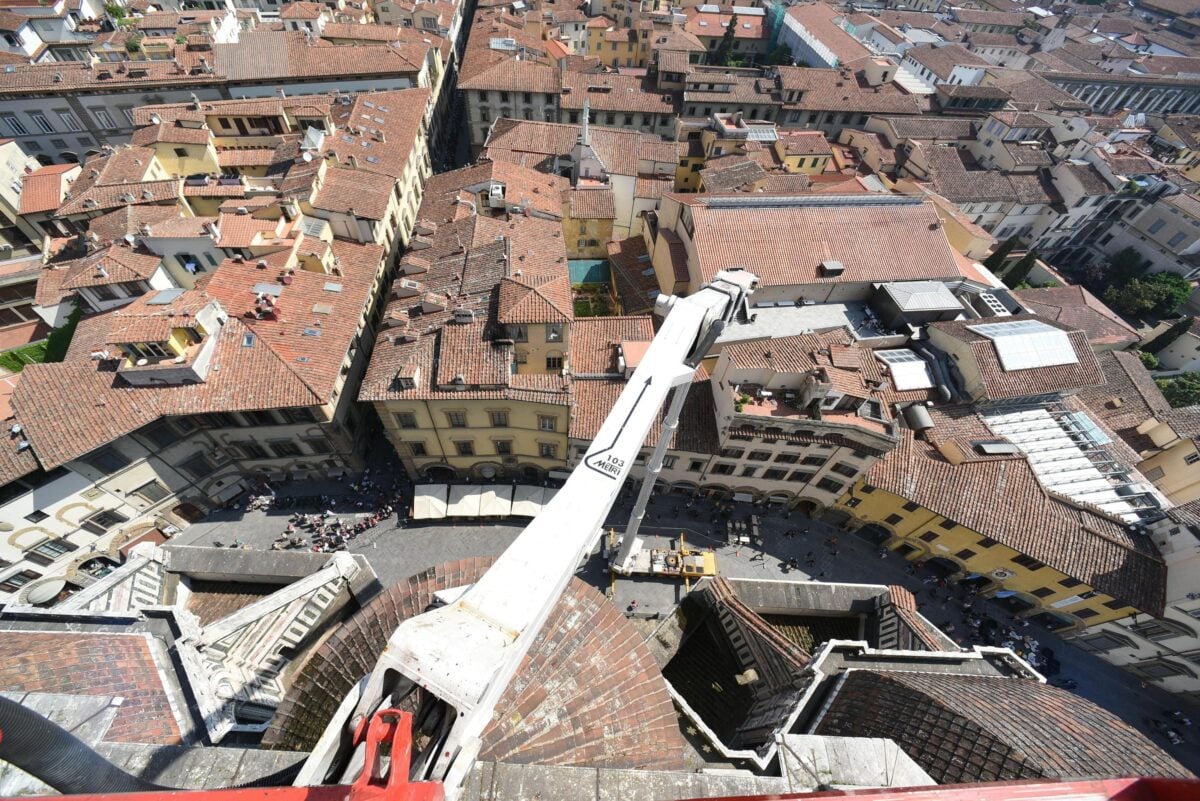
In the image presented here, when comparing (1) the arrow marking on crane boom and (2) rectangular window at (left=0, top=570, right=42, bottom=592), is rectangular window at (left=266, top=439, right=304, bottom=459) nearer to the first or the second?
(2) rectangular window at (left=0, top=570, right=42, bottom=592)

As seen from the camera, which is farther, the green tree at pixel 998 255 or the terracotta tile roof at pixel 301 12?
the terracotta tile roof at pixel 301 12

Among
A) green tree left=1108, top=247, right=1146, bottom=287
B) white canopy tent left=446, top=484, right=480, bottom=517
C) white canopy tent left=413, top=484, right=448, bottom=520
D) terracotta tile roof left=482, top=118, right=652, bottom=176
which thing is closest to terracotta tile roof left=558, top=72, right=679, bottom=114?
A: terracotta tile roof left=482, top=118, right=652, bottom=176

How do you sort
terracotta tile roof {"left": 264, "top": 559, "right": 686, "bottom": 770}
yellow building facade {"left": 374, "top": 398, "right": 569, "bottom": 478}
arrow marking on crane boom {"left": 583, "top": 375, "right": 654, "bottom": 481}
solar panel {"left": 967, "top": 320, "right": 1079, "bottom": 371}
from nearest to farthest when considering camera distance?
terracotta tile roof {"left": 264, "top": 559, "right": 686, "bottom": 770} < arrow marking on crane boom {"left": 583, "top": 375, "right": 654, "bottom": 481} < yellow building facade {"left": 374, "top": 398, "right": 569, "bottom": 478} < solar panel {"left": 967, "top": 320, "right": 1079, "bottom": 371}

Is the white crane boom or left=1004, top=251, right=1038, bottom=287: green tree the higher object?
the white crane boom

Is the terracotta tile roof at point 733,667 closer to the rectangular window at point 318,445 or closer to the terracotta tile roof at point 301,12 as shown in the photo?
the rectangular window at point 318,445

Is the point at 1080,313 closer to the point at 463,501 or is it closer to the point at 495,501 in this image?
the point at 495,501

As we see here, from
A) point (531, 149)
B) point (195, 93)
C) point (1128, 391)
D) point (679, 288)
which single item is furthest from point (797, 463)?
point (195, 93)

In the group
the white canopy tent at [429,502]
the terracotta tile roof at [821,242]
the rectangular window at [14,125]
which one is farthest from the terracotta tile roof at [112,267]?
the terracotta tile roof at [821,242]

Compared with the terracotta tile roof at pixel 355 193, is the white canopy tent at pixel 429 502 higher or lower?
lower
